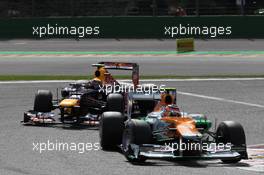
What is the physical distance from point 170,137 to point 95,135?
316 cm

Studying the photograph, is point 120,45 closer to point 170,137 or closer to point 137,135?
point 170,137

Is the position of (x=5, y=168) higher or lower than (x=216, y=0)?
lower

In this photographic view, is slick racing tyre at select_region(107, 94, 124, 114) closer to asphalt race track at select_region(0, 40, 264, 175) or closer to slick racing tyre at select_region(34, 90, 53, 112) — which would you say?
asphalt race track at select_region(0, 40, 264, 175)

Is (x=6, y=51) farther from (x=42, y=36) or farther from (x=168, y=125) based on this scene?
(x=168, y=125)

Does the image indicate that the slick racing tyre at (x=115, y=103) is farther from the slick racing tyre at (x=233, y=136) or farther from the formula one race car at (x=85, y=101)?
the slick racing tyre at (x=233, y=136)

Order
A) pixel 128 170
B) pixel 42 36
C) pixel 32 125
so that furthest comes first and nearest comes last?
pixel 42 36
pixel 32 125
pixel 128 170

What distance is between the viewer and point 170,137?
1316 centimetres

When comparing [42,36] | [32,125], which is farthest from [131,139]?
[42,36]

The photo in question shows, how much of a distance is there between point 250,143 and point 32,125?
4843 millimetres

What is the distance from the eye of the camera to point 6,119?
18.2 meters

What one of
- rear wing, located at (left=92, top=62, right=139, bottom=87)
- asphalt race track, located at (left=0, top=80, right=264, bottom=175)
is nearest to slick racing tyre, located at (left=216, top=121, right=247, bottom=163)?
asphalt race track, located at (left=0, top=80, right=264, bottom=175)

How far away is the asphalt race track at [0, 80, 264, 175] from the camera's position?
1222 cm

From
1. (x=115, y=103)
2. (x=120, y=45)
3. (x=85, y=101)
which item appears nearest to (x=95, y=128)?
(x=115, y=103)

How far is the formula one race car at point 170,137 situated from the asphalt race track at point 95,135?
165 millimetres
